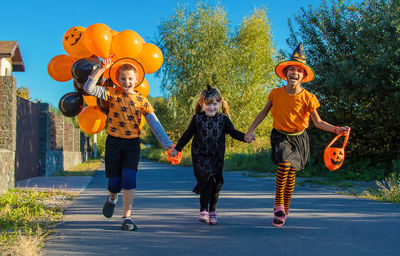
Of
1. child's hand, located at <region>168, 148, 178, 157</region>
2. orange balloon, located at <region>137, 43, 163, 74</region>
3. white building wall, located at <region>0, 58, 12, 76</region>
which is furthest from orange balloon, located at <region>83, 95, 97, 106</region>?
white building wall, located at <region>0, 58, 12, 76</region>

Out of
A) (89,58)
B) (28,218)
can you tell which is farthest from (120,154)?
(89,58)

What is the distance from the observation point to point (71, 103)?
19.8 feet

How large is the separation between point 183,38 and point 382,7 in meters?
13.9

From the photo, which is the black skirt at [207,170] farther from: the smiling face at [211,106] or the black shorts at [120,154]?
the black shorts at [120,154]

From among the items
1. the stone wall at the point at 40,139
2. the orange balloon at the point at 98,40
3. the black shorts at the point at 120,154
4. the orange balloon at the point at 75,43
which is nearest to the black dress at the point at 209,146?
the black shorts at the point at 120,154

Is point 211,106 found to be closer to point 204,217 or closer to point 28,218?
point 204,217

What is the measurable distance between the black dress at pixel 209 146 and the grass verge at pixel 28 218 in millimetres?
1722

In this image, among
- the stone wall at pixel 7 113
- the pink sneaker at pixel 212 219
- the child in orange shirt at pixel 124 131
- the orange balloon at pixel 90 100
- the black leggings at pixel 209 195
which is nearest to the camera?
the child in orange shirt at pixel 124 131

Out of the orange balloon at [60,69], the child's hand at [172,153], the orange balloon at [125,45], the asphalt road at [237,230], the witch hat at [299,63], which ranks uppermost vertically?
the orange balloon at [125,45]

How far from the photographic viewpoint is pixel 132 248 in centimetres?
357

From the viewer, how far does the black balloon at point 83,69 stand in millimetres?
5723

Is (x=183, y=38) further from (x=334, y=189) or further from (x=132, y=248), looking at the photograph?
(x=132, y=248)

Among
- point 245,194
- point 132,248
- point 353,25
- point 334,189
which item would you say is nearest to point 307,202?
point 245,194

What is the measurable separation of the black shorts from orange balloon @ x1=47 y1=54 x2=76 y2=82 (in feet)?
7.58
